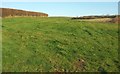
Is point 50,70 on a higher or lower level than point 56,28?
lower

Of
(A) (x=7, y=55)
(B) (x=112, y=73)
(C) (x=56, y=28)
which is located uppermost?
(C) (x=56, y=28)

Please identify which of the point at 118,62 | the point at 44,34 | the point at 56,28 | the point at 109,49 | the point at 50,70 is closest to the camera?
the point at 50,70

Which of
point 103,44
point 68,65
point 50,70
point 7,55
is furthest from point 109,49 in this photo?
point 7,55

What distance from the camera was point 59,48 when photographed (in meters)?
23.5

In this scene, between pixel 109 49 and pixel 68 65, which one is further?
pixel 109 49

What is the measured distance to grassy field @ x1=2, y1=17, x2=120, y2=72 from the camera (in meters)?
20.5

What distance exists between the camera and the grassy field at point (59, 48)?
20484 mm

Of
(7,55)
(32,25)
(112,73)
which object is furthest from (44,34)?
(112,73)

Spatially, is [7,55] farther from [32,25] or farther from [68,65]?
[32,25]

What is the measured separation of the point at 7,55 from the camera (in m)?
21.0

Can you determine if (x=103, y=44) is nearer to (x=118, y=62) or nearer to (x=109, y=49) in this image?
(x=109, y=49)

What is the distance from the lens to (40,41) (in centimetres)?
2433

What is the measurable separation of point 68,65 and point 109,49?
5.63 m

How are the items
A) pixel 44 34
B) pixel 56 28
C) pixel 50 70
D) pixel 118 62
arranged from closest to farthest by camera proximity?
pixel 50 70 → pixel 118 62 → pixel 44 34 → pixel 56 28
